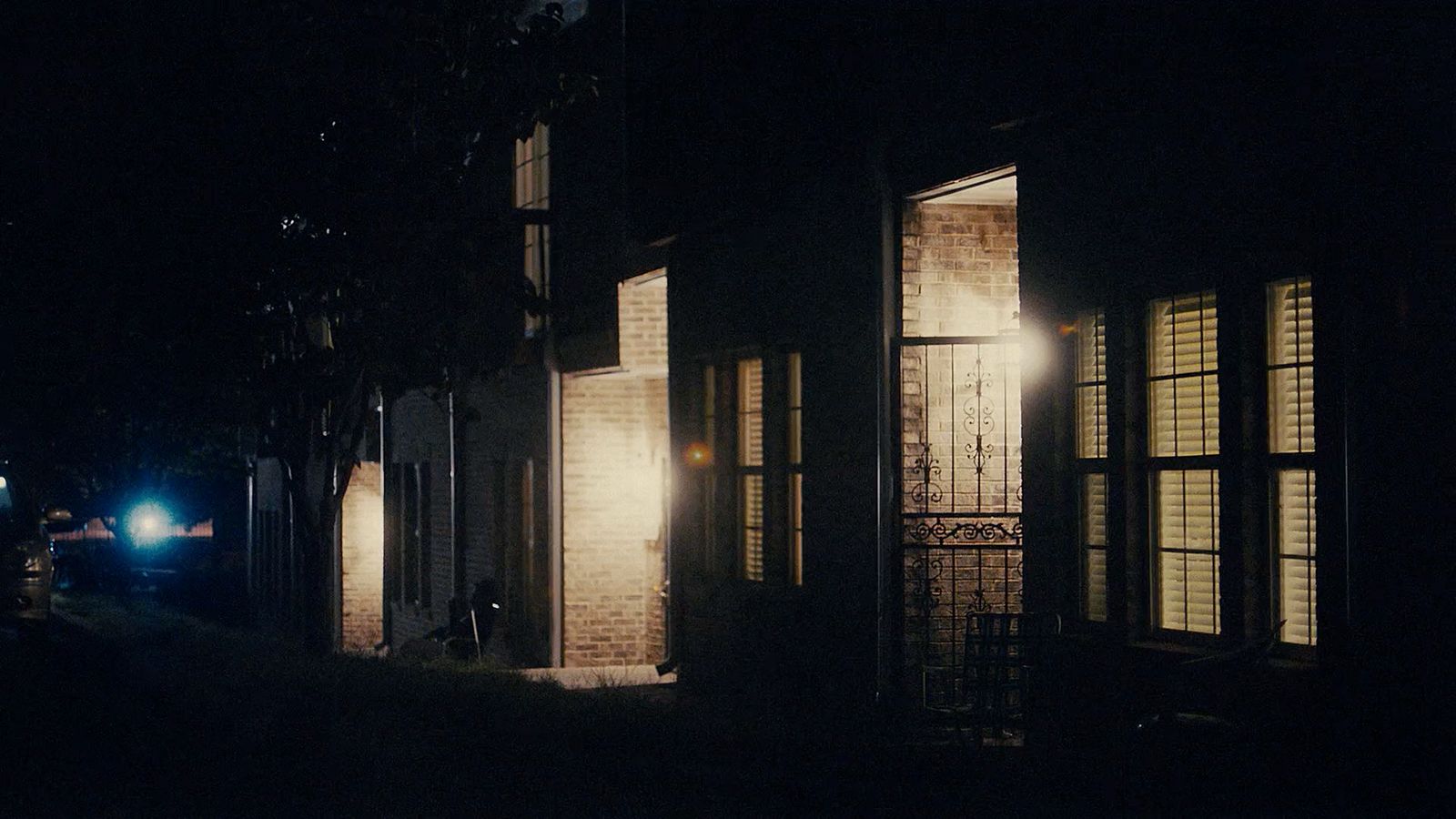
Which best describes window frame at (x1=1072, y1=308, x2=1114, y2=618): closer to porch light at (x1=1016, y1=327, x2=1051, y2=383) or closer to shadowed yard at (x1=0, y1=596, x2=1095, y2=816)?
porch light at (x1=1016, y1=327, x2=1051, y2=383)

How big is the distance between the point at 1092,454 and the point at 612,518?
956 cm

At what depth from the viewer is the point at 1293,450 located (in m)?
9.50

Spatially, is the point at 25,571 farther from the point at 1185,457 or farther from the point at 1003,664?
the point at 1185,457

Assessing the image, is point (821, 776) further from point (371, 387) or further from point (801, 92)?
point (371, 387)

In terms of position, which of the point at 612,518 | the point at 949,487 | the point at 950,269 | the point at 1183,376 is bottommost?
the point at 612,518

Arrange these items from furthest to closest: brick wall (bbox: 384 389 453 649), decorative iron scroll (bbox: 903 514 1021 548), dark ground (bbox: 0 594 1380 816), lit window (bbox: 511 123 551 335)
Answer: brick wall (bbox: 384 389 453 649)
lit window (bbox: 511 123 551 335)
decorative iron scroll (bbox: 903 514 1021 548)
dark ground (bbox: 0 594 1380 816)

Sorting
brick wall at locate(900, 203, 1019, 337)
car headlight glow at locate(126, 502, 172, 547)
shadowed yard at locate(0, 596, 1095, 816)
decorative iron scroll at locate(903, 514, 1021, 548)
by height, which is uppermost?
brick wall at locate(900, 203, 1019, 337)

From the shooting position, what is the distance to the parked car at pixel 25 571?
832 inches

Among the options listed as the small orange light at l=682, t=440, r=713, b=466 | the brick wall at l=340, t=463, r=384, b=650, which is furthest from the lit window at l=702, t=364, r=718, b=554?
the brick wall at l=340, t=463, r=384, b=650

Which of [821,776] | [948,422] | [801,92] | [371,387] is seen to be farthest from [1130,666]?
[371,387]

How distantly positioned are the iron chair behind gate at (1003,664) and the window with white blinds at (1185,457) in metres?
0.88

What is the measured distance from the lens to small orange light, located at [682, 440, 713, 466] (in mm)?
16625

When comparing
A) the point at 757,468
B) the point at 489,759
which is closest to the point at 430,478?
the point at 757,468

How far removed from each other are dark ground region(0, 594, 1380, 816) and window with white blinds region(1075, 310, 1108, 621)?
91cm
